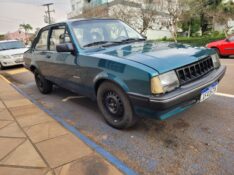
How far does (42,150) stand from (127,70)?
153cm

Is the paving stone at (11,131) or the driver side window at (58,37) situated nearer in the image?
the paving stone at (11,131)

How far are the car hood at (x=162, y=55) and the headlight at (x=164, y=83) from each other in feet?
0.23

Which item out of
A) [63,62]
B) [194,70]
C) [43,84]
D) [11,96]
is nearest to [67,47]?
[63,62]

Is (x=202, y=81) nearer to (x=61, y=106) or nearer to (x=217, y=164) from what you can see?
(x=217, y=164)

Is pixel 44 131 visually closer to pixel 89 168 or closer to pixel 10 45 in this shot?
pixel 89 168

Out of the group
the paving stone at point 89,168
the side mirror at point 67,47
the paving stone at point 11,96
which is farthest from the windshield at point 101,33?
the paving stone at point 11,96

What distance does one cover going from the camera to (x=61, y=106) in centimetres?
468

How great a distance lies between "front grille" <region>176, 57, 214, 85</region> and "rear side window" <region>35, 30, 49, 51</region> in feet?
10.5

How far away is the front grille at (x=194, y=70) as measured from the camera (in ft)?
8.97

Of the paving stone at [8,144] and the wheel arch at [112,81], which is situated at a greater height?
the wheel arch at [112,81]

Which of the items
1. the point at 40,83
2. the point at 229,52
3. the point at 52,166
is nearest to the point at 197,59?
the point at 52,166

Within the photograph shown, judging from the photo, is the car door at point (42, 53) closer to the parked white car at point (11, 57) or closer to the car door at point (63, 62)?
the car door at point (63, 62)

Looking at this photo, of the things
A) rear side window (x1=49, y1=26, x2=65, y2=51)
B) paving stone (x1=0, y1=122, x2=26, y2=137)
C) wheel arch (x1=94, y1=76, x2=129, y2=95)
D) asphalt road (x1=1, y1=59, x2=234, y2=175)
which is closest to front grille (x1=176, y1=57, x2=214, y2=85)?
wheel arch (x1=94, y1=76, x2=129, y2=95)

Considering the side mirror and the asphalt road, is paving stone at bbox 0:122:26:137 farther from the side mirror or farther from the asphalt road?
the side mirror
